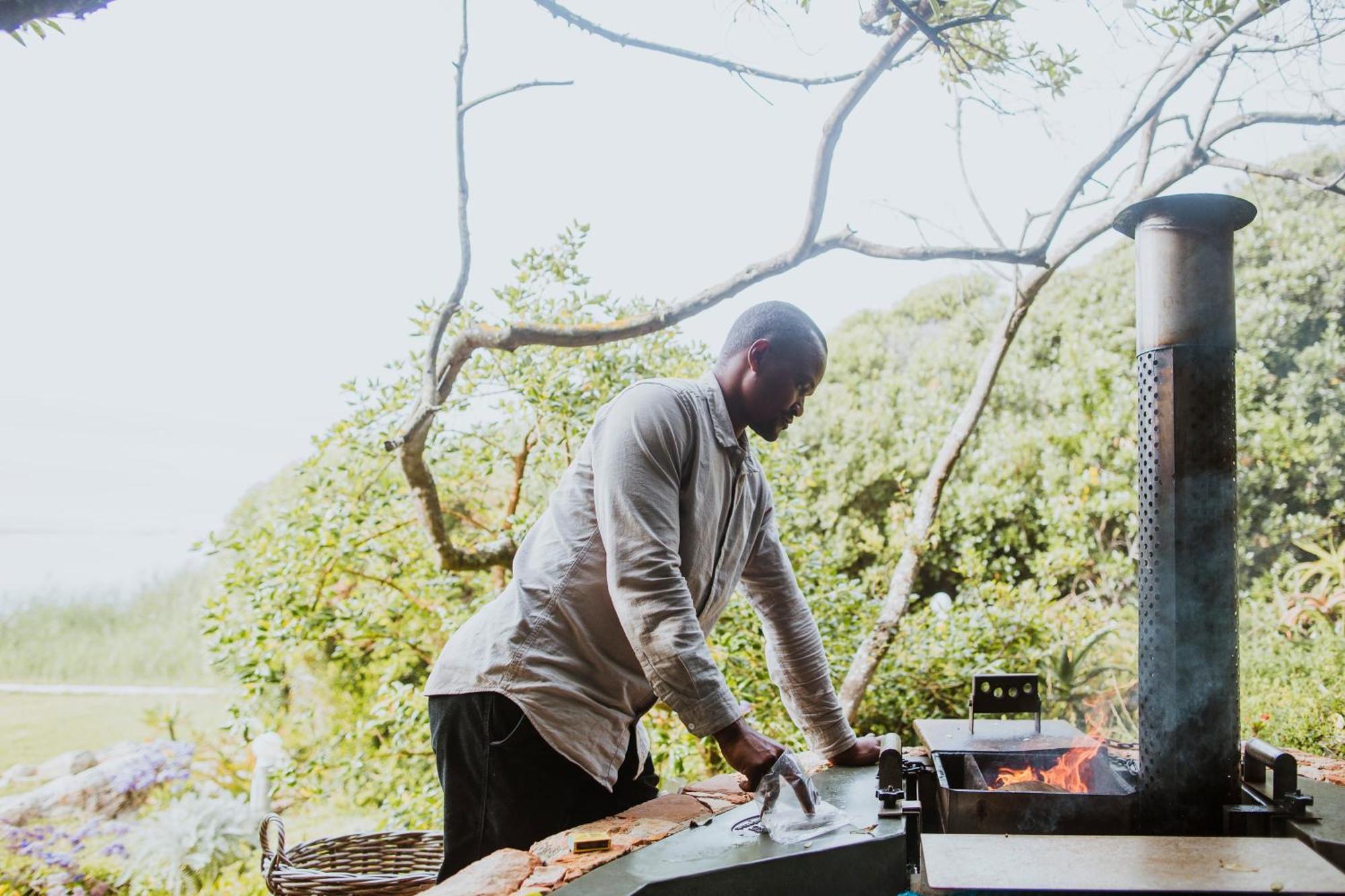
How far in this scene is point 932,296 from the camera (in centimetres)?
647

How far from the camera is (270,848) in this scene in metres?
2.37

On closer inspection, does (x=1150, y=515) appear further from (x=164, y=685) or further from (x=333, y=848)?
(x=164, y=685)

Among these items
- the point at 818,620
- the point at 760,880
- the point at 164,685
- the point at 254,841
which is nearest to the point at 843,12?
the point at 818,620

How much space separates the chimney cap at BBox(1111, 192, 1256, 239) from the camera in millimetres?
1922

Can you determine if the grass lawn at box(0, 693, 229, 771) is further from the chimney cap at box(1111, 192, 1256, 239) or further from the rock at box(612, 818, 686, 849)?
the chimney cap at box(1111, 192, 1256, 239)

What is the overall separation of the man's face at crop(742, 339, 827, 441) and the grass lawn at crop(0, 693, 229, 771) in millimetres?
3084

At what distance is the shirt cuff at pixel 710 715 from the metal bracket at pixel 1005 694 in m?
Answer: 0.79

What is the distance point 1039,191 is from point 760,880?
→ 14.6ft

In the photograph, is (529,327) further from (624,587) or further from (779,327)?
(624,587)

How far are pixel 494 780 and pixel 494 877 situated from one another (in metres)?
0.32

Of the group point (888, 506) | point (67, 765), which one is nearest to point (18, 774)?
point (67, 765)

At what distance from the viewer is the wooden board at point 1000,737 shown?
2250 mm

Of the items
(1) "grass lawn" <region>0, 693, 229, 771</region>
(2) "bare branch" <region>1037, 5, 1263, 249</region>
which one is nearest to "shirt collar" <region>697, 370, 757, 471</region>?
(2) "bare branch" <region>1037, 5, 1263, 249</region>

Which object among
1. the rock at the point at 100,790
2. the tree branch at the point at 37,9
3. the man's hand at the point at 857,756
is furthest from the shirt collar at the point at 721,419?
the rock at the point at 100,790
